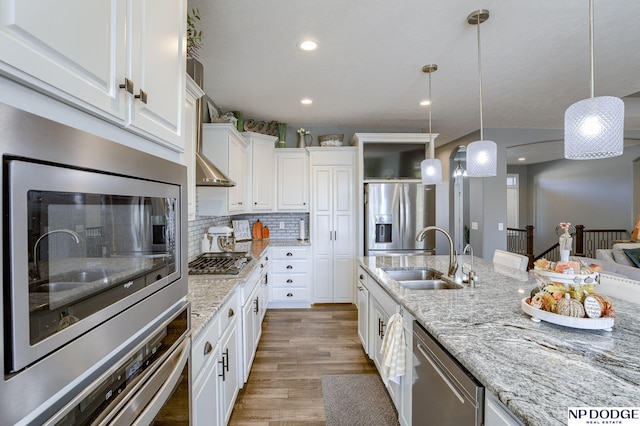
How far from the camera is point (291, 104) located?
3.76 m

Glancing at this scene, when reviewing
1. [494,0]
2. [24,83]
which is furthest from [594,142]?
[24,83]

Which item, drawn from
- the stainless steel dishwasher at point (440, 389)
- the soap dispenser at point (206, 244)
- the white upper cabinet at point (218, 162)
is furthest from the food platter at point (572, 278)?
the soap dispenser at point (206, 244)

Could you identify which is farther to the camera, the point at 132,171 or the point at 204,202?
the point at 204,202

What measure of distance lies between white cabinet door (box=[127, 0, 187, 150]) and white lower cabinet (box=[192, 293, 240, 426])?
0.86 metres

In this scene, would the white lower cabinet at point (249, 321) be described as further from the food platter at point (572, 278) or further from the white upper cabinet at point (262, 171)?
the food platter at point (572, 278)

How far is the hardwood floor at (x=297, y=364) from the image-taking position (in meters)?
2.11

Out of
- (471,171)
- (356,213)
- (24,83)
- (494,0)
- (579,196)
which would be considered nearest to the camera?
(24,83)

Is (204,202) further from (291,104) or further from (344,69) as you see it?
(344,69)

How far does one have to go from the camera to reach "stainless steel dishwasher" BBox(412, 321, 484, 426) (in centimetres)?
104

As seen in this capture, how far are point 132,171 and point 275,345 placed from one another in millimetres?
2796

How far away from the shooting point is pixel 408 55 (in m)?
2.54

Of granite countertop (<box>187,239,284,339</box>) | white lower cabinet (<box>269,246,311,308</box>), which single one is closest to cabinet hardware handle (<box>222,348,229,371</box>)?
granite countertop (<box>187,239,284,339</box>)

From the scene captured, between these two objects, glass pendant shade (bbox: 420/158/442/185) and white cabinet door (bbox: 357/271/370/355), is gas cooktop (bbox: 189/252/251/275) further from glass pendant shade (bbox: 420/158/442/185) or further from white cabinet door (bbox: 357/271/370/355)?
glass pendant shade (bbox: 420/158/442/185)

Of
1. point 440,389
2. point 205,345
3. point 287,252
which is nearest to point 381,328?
point 440,389
